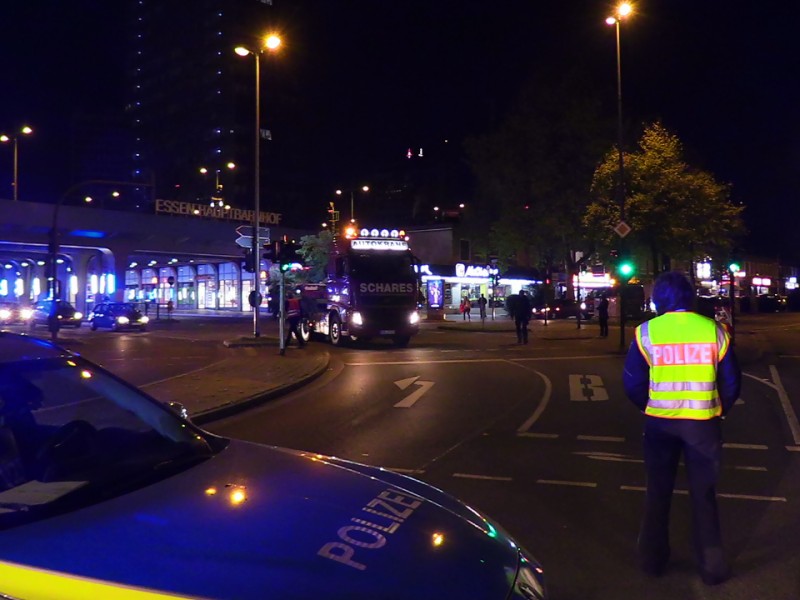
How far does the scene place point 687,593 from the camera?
464 cm

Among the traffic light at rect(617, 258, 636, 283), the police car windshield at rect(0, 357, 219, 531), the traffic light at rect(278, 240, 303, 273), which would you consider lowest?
the police car windshield at rect(0, 357, 219, 531)

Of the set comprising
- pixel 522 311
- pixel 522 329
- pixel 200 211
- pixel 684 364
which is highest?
pixel 200 211

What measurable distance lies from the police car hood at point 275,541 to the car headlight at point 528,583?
0.04 meters

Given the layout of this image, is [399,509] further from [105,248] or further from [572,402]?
[105,248]

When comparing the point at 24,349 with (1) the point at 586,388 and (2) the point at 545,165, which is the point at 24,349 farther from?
(2) the point at 545,165

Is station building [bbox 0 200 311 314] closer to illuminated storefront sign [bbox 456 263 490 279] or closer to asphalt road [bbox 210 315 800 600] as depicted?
illuminated storefront sign [bbox 456 263 490 279]

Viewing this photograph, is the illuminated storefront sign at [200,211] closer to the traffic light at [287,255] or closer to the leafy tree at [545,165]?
the leafy tree at [545,165]

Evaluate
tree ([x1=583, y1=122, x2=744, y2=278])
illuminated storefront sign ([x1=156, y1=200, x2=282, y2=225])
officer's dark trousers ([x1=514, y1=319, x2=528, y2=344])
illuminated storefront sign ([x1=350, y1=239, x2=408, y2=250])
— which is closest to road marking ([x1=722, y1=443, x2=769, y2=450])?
illuminated storefront sign ([x1=350, y1=239, x2=408, y2=250])

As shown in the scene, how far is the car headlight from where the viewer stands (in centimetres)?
264

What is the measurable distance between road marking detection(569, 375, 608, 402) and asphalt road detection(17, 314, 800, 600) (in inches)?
1.4

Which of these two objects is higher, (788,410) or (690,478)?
(690,478)

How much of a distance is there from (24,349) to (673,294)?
3.68 meters

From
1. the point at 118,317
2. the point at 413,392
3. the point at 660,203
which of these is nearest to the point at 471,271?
the point at 660,203

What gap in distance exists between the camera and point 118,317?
125 feet
